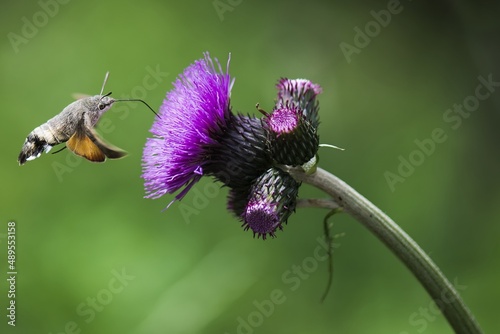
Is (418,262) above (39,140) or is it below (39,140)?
below

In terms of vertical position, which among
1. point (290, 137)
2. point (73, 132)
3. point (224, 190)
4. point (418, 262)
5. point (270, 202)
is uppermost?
point (73, 132)

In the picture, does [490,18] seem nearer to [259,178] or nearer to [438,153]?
[438,153]

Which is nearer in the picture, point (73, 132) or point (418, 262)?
point (418, 262)

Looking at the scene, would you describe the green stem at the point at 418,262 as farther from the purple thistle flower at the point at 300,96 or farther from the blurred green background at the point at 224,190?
the blurred green background at the point at 224,190

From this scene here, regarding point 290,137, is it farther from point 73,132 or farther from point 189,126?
point 73,132

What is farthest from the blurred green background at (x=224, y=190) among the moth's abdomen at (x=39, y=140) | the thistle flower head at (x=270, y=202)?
the thistle flower head at (x=270, y=202)

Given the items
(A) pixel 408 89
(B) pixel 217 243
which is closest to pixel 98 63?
(B) pixel 217 243

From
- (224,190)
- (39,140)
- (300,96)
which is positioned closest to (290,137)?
(300,96)
